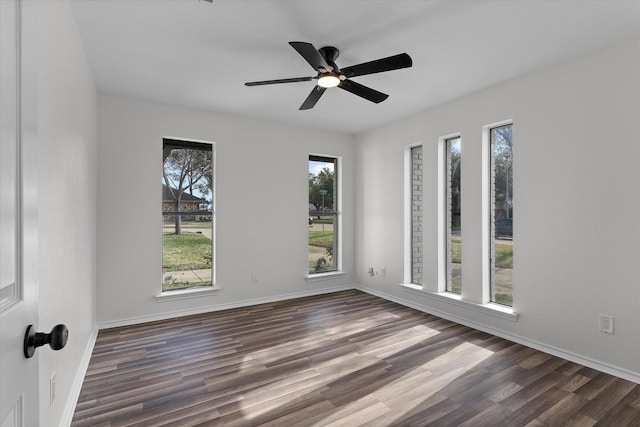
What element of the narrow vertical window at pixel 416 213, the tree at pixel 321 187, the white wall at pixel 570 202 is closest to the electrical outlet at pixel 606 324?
the white wall at pixel 570 202

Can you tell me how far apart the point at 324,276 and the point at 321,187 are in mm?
1405

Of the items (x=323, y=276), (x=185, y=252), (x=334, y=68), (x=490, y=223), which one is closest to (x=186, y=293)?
(x=185, y=252)

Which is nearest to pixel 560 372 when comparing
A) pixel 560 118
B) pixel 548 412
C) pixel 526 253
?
pixel 548 412

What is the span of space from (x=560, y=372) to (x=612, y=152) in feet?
5.87

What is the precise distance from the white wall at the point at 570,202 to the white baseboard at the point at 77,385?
359cm

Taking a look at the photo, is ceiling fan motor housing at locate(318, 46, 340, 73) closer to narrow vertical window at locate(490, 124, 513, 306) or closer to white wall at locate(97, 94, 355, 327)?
narrow vertical window at locate(490, 124, 513, 306)

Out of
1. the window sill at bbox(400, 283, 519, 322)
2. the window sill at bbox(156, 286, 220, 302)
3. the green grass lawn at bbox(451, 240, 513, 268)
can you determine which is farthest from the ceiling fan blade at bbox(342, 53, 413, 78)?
the window sill at bbox(156, 286, 220, 302)

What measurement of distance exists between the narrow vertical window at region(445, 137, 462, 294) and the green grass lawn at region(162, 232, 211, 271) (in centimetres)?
309

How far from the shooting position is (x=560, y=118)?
2.96m

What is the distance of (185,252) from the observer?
429cm

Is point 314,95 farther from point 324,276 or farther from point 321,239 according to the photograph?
point 324,276

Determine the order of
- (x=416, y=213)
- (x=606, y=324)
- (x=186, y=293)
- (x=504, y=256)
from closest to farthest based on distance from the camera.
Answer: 1. (x=606, y=324)
2. (x=504, y=256)
3. (x=186, y=293)
4. (x=416, y=213)

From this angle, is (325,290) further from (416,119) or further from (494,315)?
(416,119)

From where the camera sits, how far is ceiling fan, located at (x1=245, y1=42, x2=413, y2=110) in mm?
2306
